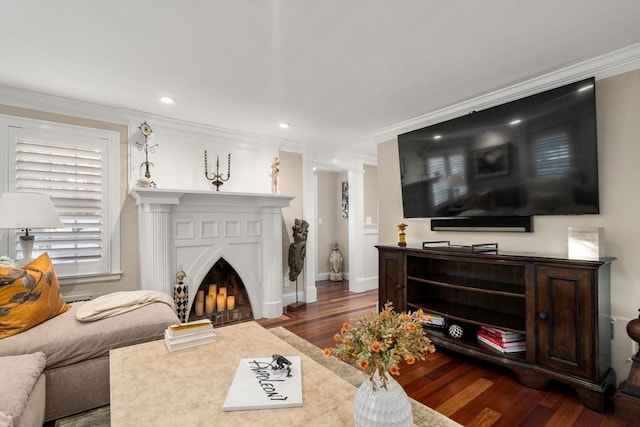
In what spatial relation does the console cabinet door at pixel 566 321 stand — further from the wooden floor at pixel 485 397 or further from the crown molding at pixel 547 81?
the crown molding at pixel 547 81

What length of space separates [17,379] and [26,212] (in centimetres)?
137

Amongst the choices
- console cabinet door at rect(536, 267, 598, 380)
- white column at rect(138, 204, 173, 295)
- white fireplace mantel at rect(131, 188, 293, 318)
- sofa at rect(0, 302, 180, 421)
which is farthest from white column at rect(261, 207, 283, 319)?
console cabinet door at rect(536, 267, 598, 380)

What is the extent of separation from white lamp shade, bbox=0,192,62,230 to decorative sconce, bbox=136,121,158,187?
2.43ft

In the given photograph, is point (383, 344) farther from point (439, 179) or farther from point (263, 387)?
point (439, 179)

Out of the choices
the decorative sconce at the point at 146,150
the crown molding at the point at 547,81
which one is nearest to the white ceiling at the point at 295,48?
the crown molding at the point at 547,81

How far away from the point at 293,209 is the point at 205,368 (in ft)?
9.50

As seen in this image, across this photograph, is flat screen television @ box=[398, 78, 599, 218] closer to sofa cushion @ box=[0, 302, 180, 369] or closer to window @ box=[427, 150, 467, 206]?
window @ box=[427, 150, 467, 206]

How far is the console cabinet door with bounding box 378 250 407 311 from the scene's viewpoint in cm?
297

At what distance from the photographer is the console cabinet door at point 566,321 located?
1897mm

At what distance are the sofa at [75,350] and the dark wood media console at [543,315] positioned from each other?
231 cm

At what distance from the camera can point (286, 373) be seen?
1.35 metres

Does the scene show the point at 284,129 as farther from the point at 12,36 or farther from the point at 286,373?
the point at 286,373

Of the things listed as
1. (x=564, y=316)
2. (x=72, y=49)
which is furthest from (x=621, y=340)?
(x=72, y=49)

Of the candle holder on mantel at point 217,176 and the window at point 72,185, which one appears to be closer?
the window at point 72,185
